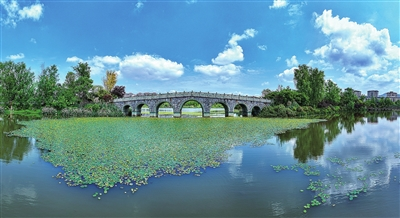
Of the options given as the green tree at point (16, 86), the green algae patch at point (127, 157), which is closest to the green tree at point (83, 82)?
the green tree at point (16, 86)

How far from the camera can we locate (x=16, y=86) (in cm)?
3167

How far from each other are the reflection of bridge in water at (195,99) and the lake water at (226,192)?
23765mm

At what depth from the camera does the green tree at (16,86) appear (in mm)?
31250

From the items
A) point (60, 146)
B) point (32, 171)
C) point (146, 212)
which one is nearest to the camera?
point (146, 212)

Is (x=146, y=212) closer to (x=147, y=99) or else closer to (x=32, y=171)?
(x=32, y=171)

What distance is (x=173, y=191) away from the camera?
4832 millimetres

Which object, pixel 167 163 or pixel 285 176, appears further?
pixel 167 163

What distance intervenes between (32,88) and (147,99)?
622 inches

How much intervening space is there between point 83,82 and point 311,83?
113 feet

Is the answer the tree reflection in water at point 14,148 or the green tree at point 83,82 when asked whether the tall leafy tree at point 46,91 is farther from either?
the tree reflection in water at point 14,148

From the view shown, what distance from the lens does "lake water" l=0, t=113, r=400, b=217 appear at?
4.07 meters

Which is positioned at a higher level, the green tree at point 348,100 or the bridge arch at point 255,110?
the green tree at point 348,100

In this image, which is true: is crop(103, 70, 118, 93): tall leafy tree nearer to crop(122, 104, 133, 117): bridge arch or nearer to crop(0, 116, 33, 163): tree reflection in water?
crop(122, 104, 133, 117): bridge arch

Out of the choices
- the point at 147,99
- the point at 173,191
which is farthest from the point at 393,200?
the point at 147,99
